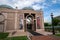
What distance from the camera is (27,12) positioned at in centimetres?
3728

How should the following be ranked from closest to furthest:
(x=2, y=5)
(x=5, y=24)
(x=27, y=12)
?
(x=5, y=24) < (x=27, y=12) < (x=2, y=5)

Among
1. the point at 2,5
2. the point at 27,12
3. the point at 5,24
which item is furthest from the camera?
the point at 2,5

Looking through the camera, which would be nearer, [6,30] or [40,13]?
[6,30]

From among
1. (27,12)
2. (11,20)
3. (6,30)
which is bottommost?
(6,30)

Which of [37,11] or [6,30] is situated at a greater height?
[37,11]

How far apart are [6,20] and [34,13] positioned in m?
9.51

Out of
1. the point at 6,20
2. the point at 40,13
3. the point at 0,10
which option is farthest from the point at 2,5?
the point at 40,13

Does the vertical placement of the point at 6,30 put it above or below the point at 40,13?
below

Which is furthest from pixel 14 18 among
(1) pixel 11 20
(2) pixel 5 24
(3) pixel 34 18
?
(3) pixel 34 18

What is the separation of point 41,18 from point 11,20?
Answer: 10.0m

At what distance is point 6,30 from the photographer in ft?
115

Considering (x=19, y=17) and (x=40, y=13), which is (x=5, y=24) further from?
(x=40, y=13)

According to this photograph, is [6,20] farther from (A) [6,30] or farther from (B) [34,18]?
(B) [34,18]

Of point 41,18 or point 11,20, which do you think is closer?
point 11,20
